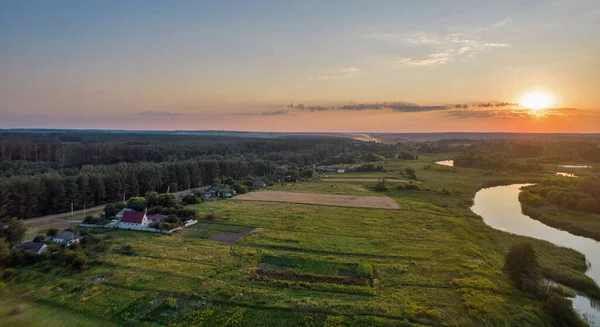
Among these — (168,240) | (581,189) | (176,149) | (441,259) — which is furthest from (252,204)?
(176,149)

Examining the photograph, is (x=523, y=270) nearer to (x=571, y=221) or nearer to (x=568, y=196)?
(x=571, y=221)

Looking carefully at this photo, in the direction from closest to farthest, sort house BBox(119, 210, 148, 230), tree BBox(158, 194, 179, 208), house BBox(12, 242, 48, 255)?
house BBox(12, 242, 48, 255) → house BBox(119, 210, 148, 230) → tree BBox(158, 194, 179, 208)

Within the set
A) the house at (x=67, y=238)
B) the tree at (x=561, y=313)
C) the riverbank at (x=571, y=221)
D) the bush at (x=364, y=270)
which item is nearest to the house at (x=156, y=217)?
the house at (x=67, y=238)

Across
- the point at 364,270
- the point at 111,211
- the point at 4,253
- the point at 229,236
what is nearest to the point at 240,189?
the point at 111,211

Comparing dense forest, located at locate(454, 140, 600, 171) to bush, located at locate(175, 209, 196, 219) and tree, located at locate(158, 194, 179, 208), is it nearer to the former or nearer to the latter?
bush, located at locate(175, 209, 196, 219)

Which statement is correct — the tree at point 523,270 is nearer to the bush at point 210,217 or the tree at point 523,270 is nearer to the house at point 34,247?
the bush at point 210,217

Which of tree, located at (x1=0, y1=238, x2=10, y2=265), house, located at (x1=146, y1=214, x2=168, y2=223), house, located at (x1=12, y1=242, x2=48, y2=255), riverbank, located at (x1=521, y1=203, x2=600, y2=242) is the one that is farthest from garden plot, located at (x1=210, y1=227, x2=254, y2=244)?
riverbank, located at (x1=521, y1=203, x2=600, y2=242)


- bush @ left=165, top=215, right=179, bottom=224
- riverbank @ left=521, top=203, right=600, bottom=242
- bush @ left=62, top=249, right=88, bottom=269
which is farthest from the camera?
bush @ left=165, top=215, right=179, bottom=224
